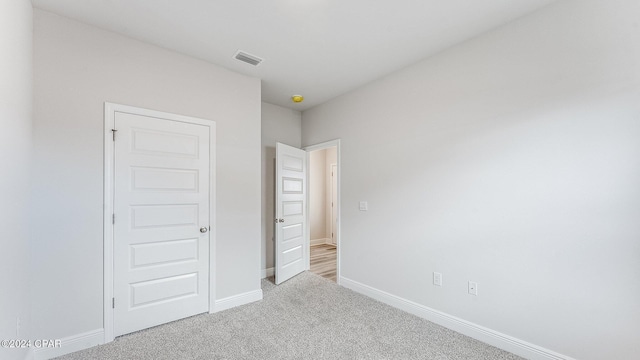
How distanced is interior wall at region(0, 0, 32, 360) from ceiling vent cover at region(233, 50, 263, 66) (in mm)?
1464

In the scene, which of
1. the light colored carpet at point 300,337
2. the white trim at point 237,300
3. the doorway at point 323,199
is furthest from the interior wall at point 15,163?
the doorway at point 323,199

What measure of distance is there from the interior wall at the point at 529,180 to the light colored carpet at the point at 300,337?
0.31 metres

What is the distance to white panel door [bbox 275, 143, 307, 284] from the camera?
11.8 ft

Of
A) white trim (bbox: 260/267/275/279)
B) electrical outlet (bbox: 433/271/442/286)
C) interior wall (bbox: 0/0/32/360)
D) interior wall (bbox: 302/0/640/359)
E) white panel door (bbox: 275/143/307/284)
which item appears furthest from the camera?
white trim (bbox: 260/267/275/279)

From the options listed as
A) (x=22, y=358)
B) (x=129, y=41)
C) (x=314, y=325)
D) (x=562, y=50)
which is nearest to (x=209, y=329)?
(x=314, y=325)

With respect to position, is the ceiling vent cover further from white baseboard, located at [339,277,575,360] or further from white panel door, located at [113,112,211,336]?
white baseboard, located at [339,277,575,360]

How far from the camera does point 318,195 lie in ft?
20.6

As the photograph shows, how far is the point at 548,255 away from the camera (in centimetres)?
188

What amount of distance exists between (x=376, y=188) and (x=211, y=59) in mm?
2348

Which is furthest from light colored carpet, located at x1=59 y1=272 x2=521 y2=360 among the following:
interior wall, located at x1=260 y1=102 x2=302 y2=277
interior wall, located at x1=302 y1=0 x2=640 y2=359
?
interior wall, located at x1=260 y1=102 x2=302 y2=277

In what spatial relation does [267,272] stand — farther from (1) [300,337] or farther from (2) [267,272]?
(1) [300,337]

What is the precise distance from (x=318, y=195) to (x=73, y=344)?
15.6 feet

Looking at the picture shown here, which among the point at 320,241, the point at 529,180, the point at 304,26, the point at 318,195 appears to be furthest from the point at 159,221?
the point at 320,241

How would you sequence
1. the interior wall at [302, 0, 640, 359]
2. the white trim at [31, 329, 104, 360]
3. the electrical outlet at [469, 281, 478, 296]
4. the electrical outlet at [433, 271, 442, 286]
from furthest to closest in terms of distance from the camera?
1. the electrical outlet at [433, 271, 442, 286]
2. the electrical outlet at [469, 281, 478, 296]
3. the white trim at [31, 329, 104, 360]
4. the interior wall at [302, 0, 640, 359]
